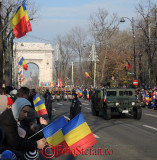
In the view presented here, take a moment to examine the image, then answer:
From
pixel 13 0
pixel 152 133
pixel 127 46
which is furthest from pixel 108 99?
pixel 127 46

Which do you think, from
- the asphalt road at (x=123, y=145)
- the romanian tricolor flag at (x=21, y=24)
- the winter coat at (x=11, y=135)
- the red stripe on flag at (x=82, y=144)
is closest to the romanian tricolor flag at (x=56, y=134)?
the red stripe on flag at (x=82, y=144)

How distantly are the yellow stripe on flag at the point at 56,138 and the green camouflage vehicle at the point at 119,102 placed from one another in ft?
46.2

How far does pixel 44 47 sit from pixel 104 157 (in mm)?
→ 89694

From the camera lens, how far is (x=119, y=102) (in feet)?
62.6

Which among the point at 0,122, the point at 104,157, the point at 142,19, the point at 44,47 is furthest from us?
the point at 44,47

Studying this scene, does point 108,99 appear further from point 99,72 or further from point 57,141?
point 99,72

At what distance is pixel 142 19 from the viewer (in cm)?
4581

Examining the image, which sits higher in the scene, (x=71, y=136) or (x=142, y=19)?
(x=142, y=19)

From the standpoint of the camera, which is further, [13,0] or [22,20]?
[13,0]

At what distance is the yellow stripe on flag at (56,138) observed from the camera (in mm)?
4883

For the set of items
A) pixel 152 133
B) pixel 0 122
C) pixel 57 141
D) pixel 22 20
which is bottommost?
pixel 152 133

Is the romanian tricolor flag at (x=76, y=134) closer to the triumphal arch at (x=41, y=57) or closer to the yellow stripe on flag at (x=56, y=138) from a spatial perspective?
the yellow stripe on flag at (x=56, y=138)

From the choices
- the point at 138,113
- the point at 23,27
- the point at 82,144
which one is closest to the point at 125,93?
the point at 138,113

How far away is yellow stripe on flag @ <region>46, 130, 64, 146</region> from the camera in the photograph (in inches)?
192
